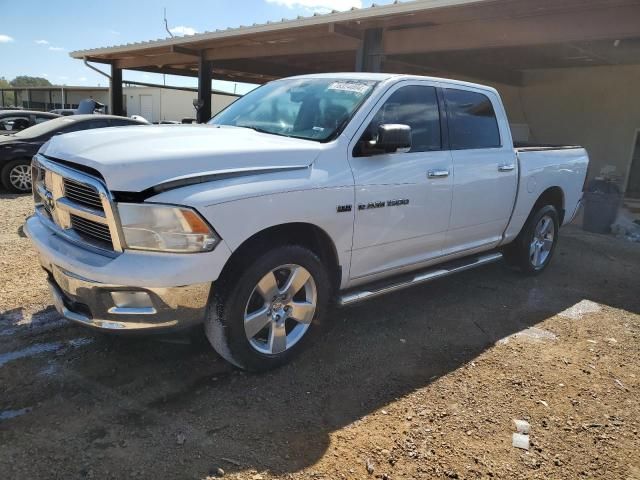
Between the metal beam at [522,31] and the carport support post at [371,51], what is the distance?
0.19 m

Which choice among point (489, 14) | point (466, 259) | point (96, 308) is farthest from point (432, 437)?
point (489, 14)

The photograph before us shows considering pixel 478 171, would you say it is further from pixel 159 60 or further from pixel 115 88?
pixel 115 88

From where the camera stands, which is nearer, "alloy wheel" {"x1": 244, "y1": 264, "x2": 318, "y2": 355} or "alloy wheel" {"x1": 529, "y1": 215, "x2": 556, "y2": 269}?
"alloy wheel" {"x1": 244, "y1": 264, "x2": 318, "y2": 355}

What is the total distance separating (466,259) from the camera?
5027 millimetres

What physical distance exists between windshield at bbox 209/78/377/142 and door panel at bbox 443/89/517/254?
1.08m

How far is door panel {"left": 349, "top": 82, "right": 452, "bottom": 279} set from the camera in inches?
146

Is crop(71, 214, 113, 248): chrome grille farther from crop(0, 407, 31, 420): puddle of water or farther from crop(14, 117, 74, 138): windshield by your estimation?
crop(14, 117, 74, 138): windshield

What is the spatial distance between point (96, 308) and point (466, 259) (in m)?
3.39

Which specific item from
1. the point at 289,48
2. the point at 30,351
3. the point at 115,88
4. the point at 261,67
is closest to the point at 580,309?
the point at 30,351

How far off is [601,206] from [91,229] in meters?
9.02

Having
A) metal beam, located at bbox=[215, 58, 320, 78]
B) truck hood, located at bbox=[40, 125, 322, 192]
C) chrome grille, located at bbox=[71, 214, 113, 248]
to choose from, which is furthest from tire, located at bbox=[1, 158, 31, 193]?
metal beam, located at bbox=[215, 58, 320, 78]

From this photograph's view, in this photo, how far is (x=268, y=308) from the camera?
334 centimetres

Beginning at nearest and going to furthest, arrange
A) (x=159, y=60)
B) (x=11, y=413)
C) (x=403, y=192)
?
(x=11, y=413) < (x=403, y=192) < (x=159, y=60)

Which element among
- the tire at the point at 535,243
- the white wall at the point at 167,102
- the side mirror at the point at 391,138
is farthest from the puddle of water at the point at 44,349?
the white wall at the point at 167,102
